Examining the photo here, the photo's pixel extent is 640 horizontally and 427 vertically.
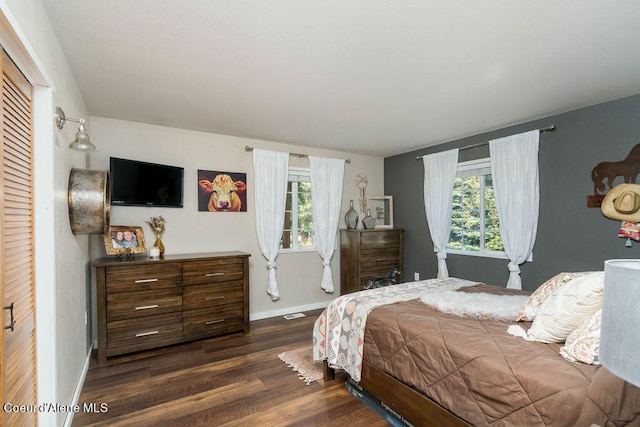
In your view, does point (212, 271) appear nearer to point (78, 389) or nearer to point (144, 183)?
point (144, 183)

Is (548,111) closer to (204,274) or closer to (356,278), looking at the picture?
(356,278)

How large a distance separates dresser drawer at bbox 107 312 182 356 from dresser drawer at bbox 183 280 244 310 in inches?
7.0

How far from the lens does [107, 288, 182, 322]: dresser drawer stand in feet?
9.80

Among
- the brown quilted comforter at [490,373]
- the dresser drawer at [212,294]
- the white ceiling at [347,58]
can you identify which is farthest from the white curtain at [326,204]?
the brown quilted comforter at [490,373]

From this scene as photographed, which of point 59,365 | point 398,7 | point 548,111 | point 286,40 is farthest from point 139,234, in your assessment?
point 548,111

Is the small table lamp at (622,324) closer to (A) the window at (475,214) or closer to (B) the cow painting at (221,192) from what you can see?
(A) the window at (475,214)

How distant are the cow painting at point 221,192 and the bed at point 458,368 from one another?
6.94 ft

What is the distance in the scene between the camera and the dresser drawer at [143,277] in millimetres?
2984

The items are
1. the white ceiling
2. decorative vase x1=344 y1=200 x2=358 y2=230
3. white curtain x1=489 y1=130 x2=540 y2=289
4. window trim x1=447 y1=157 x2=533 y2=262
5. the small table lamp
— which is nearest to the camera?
the small table lamp

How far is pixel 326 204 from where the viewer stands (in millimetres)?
4711

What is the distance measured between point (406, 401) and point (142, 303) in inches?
101

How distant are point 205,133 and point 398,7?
295 cm

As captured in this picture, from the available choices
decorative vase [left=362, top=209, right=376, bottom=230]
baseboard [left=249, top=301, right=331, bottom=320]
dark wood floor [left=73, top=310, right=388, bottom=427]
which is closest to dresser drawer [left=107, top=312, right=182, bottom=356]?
dark wood floor [left=73, top=310, right=388, bottom=427]

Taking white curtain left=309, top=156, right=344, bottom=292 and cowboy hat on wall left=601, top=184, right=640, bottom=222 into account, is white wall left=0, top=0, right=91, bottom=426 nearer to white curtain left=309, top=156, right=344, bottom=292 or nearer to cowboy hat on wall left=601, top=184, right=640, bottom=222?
white curtain left=309, top=156, right=344, bottom=292
